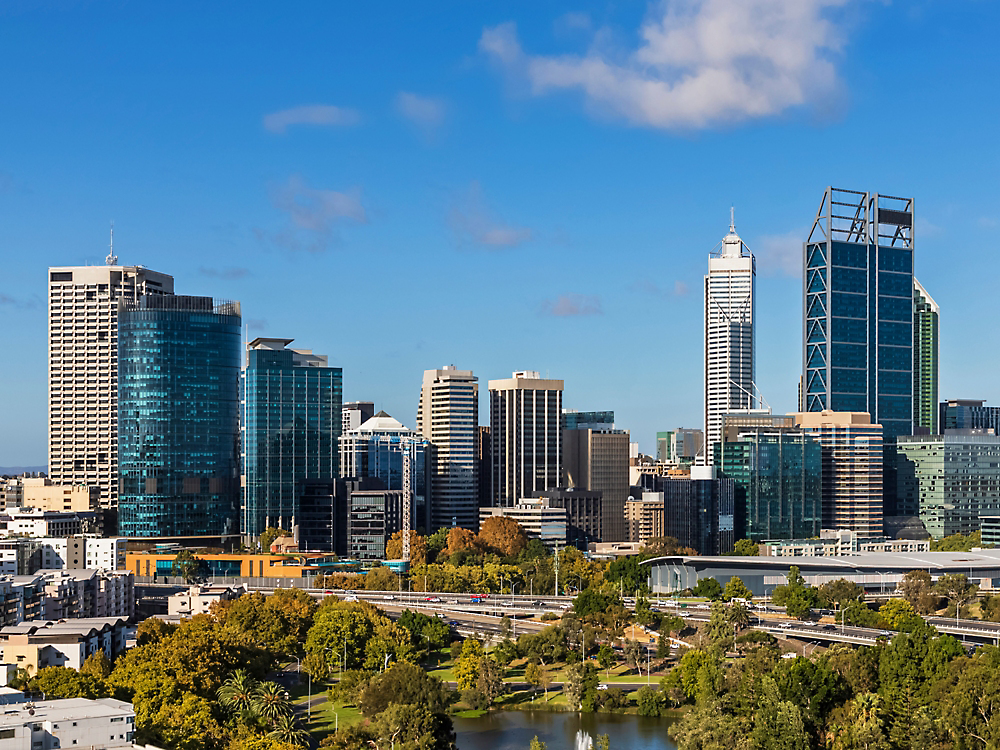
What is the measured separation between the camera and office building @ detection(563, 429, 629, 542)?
158625 millimetres

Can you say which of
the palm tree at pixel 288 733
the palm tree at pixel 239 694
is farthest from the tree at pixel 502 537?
the palm tree at pixel 288 733

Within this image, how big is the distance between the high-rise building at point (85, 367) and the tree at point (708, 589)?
6843 centimetres

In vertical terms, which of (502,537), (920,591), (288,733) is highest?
(502,537)

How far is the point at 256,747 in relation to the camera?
52.8 metres

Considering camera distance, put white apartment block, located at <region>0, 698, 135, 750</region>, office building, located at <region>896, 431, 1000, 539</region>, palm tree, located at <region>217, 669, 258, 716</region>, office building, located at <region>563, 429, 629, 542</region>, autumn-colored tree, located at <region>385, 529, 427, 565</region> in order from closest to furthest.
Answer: white apartment block, located at <region>0, 698, 135, 750</region>, palm tree, located at <region>217, 669, 258, 716</region>, autumn-colored tree, located at <region>385, 529, 427, 565</region>, office building, located at <region>563, 429, 629, 542</region>, office building, located at <region>896, 431, 1000, 539</region>

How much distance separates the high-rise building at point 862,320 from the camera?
175 m

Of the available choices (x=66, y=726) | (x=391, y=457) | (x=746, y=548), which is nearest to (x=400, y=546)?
(x=391, y=457)

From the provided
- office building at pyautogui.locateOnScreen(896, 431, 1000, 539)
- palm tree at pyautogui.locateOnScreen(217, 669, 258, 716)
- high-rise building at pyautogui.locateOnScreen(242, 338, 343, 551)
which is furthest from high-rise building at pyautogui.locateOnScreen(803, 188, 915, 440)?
palm tree at pyautogui.locateOnScreen(217, 669, 258, 716)

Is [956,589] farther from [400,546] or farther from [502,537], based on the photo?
[400,546]

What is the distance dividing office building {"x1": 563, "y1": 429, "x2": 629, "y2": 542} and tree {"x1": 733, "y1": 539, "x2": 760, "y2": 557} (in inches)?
594

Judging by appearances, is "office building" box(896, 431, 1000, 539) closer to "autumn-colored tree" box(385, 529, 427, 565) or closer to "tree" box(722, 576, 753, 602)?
"tree" box(722, 576, 753, 602)

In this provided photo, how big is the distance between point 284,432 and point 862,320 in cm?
7404

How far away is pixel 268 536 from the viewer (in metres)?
137

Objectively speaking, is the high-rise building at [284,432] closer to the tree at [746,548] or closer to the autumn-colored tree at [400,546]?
the autumn-colored tree at [400,546]
